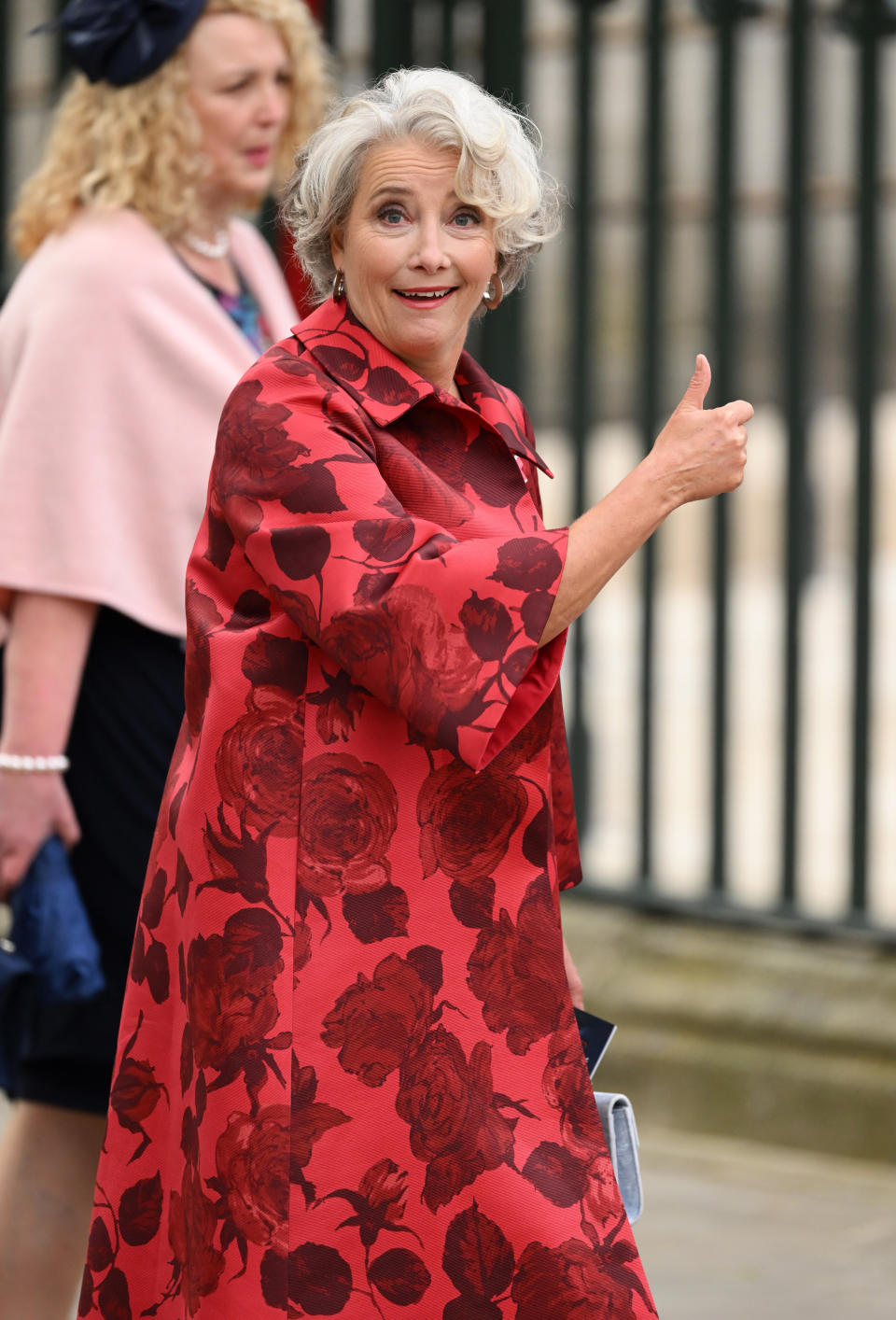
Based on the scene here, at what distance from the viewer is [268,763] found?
1831 mm

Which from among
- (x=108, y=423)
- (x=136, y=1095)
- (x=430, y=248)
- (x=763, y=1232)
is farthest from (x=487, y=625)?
(x=763, y=1232)

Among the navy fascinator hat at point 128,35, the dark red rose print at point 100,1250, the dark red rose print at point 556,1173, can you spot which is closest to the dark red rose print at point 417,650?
the dark red rose print at point 556,1173

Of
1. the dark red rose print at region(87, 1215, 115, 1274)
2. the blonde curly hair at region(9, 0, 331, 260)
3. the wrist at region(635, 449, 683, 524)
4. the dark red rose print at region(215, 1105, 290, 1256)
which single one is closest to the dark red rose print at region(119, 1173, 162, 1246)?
the dark red rose print at region(87, 1215, 115, 1274)

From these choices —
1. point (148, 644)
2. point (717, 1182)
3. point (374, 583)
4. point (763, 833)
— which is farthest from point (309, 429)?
point (763, 833)

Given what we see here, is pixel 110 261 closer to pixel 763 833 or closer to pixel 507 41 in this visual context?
pixel 507 41

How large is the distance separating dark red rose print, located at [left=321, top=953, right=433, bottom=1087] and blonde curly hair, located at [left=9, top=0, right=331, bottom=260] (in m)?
1.22

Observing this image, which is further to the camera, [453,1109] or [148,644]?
[148,644]

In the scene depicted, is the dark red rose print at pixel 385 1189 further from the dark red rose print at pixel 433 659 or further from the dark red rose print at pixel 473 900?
the dark red rose print at pixel 433 659

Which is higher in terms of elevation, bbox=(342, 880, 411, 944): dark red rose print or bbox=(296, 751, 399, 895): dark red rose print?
bbox=(296, 751, 399, 895): dark red rose print

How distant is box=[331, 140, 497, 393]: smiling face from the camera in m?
1.88

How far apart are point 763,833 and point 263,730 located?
4.20m

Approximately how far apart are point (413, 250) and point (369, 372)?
0.13 m

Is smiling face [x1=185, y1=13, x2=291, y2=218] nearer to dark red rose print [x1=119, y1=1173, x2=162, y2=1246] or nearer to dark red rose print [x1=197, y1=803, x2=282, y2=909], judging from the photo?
dark red rose print [x1=197, y1=803, x2=282, y2=909]

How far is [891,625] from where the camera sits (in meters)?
9.16
